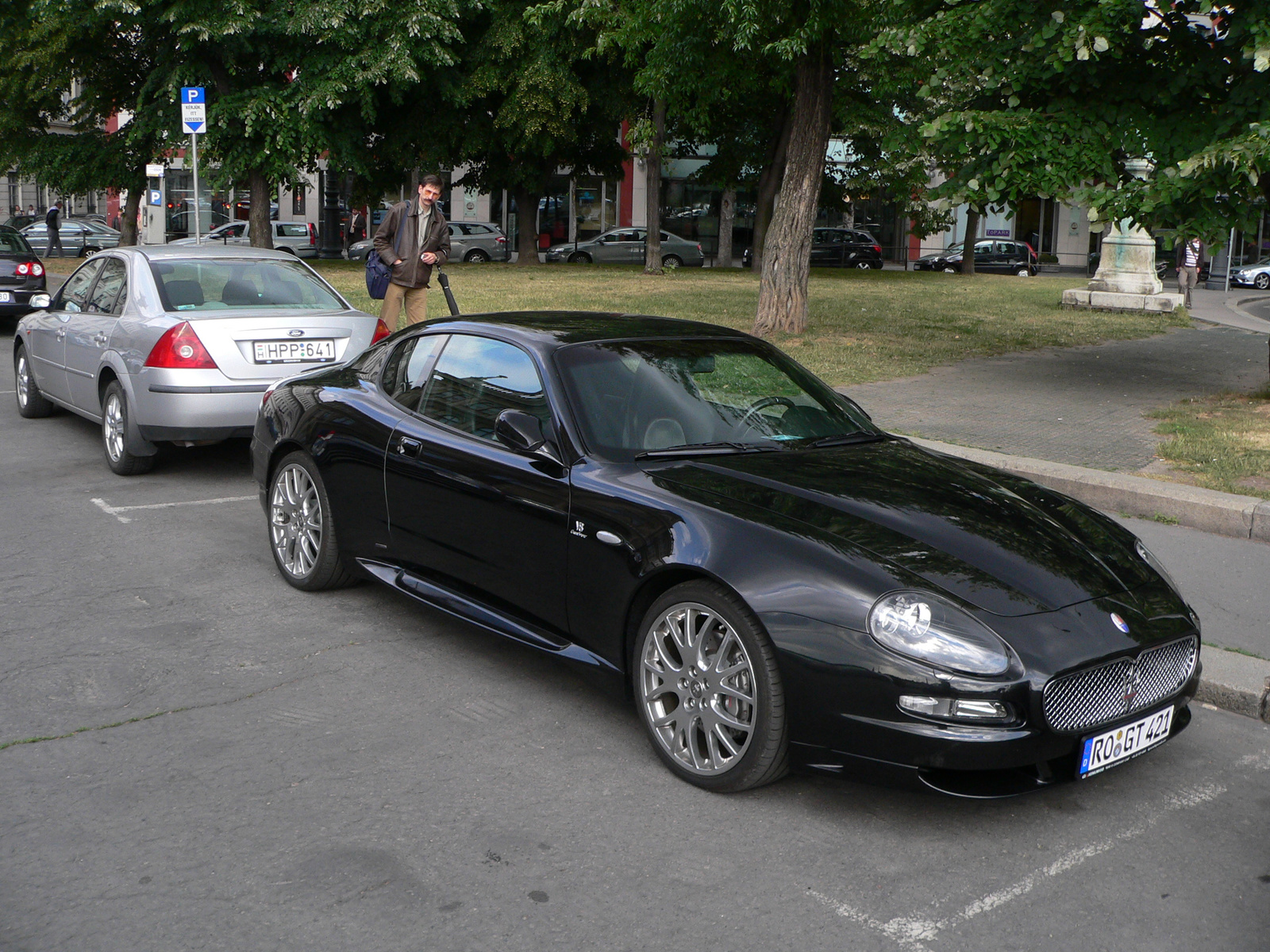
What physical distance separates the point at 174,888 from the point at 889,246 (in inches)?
2218

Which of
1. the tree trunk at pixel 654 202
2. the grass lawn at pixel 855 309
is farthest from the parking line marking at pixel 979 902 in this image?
the tree trunk at pixel 654 202

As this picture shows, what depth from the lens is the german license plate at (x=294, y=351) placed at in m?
8.28

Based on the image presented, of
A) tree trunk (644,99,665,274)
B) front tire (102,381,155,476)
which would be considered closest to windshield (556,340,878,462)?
front tire (102,381,155,476)

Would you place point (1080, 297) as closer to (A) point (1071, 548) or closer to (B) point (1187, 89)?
(B) point (1187, 89)

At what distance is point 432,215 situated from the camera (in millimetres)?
12156

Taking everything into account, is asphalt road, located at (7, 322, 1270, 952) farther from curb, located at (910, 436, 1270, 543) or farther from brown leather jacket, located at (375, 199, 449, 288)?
brown leather jacket, located at (375, 199, 449, 288)

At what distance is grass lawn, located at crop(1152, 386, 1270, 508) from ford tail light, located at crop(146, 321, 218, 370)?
20.5 ft

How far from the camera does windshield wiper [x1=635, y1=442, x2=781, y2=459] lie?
4578 millimetres

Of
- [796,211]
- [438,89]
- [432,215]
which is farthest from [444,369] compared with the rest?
[438,89]

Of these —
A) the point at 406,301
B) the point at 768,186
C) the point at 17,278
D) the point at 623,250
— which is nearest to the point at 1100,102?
the point at 406,301

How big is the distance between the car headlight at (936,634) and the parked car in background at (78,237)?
142 ft

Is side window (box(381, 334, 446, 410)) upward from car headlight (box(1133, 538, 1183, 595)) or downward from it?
upward

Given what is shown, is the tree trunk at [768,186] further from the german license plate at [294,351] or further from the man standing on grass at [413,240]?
the german license plate at [294,351]

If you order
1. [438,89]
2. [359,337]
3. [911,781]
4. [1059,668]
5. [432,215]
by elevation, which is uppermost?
[438,89]
